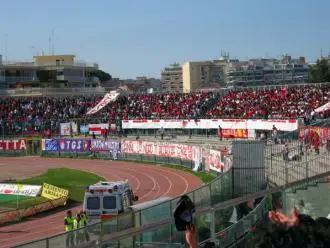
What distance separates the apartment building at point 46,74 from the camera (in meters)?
108

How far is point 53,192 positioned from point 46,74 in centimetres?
8496

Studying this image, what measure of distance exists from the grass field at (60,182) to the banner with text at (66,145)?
9.61 m

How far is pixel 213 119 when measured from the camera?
189 ft

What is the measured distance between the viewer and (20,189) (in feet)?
125

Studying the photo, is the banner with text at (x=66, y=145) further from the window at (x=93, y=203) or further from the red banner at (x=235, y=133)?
the window at (x=93, y=203)

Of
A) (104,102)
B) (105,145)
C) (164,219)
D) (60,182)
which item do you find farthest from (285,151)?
(104,102)

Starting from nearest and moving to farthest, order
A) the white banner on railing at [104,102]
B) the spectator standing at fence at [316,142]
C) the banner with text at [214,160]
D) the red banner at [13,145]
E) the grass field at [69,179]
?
the spectator standing at fence at [316,142] → the banner with text at [214,160] → the grass field at [69,179] → the red banner at [13,145] → the white banner on railing at [104,102]

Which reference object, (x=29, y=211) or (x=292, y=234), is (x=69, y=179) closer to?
(x=29, y=211)

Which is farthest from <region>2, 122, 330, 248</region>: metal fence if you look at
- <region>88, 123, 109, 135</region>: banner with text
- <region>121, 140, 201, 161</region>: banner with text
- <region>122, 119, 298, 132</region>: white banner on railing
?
<region>88, 123, 109, 135</region>: banner with text

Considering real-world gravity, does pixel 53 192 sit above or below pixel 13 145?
below

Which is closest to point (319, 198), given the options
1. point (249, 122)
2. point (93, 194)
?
point (93, 194)

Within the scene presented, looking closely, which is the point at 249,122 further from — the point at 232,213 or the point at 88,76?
the point at 88,76

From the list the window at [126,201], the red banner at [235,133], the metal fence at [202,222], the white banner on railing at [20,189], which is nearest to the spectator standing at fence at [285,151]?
the metal fence at [202,222]

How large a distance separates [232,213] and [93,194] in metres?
11.4
